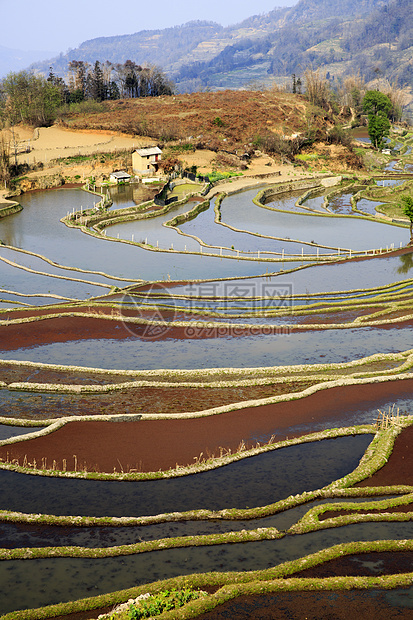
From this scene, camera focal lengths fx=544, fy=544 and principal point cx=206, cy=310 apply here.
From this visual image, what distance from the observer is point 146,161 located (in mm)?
124438

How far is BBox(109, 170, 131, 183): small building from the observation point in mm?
122500

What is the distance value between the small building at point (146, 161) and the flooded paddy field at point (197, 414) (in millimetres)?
56323

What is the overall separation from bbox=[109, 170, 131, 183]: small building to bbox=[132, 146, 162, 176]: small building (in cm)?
326

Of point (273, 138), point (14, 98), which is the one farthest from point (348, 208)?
point (14, 98)

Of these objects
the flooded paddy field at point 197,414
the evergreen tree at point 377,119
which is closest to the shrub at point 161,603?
the flooded paddy field at point 197,414

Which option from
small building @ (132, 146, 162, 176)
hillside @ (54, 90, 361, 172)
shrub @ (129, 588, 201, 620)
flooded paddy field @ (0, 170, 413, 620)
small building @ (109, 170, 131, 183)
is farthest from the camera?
hillside @ (54, 90, 361, 172)

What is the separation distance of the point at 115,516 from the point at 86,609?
5.89 meters

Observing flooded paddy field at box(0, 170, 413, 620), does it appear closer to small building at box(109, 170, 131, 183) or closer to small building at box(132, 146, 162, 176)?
small building at box(109, 170, 131, 183)

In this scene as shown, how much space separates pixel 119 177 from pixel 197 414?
317 feet

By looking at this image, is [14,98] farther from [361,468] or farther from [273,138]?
[361,468]

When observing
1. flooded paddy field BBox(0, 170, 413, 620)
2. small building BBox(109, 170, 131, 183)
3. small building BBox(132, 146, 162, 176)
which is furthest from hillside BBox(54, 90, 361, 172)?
flooded paddy field BBox(0, 170, 413, 620)

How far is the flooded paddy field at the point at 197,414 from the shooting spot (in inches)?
916

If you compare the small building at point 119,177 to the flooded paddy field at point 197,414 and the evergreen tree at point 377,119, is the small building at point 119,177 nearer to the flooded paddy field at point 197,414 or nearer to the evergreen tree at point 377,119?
the flooded paddy field at point 197,414

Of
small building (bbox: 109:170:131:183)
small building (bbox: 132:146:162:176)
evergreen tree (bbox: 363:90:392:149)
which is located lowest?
small building (bbox: 109:170:131:183)
